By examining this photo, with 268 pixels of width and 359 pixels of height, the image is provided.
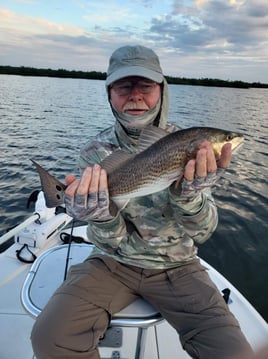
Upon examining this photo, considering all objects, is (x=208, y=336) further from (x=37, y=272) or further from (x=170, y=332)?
(x=37, y=272)

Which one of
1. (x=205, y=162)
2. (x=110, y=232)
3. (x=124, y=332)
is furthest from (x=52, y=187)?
(x=124, y=332)

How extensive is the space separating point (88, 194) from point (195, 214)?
2.95 ft

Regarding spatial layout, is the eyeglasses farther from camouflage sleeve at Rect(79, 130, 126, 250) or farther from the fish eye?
the fish eye

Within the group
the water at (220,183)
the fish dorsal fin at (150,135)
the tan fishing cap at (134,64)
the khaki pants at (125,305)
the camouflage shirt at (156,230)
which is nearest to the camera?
the khaki pants at (125,305)

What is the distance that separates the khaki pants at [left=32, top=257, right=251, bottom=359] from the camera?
7.90 ft

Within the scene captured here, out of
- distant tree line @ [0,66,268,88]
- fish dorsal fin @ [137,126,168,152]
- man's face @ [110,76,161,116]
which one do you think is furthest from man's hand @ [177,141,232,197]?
distant tree line @ [0,66,268,88]

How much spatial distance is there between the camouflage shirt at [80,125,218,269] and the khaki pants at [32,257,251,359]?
10cm

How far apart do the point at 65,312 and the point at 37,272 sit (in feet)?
2.55

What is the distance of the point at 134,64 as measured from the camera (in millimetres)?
3082

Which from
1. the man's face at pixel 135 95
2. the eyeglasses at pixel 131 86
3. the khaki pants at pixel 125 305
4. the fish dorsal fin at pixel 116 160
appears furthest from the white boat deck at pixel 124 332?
the eyeglasses at pixel 131 86

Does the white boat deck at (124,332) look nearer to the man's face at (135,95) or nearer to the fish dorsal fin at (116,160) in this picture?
the fish dorsal fin at (116,160)

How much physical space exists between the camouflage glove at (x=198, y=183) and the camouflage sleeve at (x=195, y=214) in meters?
0.11

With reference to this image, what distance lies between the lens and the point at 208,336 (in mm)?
2453

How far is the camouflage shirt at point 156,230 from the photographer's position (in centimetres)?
289
